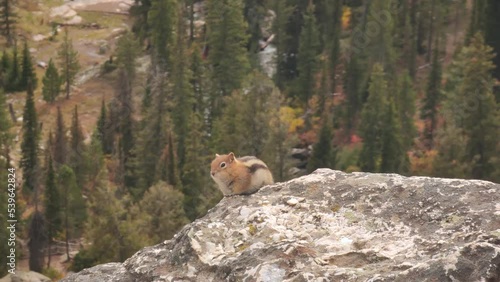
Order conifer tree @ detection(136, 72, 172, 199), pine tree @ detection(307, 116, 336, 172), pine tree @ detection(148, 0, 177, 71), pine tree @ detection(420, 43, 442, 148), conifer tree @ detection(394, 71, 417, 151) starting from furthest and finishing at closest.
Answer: pine tree @ detection(148, 0, 177, 71) < pine tree @ detection(420, 43, 442, 148) < conifer tree @ detection(394, 71, 417, 151) < conifer tree @ detection(136, 72, 172, 199) < pine tree @ detection(307, 116, 336, 172)

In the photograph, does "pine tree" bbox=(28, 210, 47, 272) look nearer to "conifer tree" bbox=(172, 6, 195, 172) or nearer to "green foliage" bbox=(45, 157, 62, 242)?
"green foliage" bbox=(45, 157, 62, 242)

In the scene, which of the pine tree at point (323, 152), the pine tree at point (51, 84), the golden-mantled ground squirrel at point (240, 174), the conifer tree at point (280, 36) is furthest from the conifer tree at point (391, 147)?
the golden-mantled ground squirrel at point (240, 174)

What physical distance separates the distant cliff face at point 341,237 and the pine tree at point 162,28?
263 ft

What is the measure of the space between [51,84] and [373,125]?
133 ft

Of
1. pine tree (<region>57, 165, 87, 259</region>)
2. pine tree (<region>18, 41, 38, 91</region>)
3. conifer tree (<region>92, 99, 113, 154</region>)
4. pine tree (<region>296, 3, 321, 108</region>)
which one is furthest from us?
pine tree (<region>18, 41, 38, 91</region>)

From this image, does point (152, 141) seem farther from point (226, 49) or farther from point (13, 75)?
point (13, 75)

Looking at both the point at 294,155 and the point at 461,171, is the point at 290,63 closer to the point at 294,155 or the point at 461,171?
the point at 294,155

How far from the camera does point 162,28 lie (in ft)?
298

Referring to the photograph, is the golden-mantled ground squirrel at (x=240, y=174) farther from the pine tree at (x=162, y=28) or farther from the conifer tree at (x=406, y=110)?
the pine tree at (x=162, y=28)

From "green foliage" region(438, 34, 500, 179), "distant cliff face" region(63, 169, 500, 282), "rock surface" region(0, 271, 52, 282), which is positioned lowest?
"rock surface" region(0, 271, 52, 282)

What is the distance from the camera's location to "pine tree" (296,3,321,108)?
294ft

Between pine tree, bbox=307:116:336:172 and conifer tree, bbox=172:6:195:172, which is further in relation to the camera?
conifer tree, bbox=172:6:195:172

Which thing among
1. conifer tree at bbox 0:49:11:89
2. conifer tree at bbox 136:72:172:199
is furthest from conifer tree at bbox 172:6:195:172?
conifer tree at bbox 0:49:11:89

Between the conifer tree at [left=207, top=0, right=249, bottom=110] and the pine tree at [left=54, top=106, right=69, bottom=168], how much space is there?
17.1 meters
